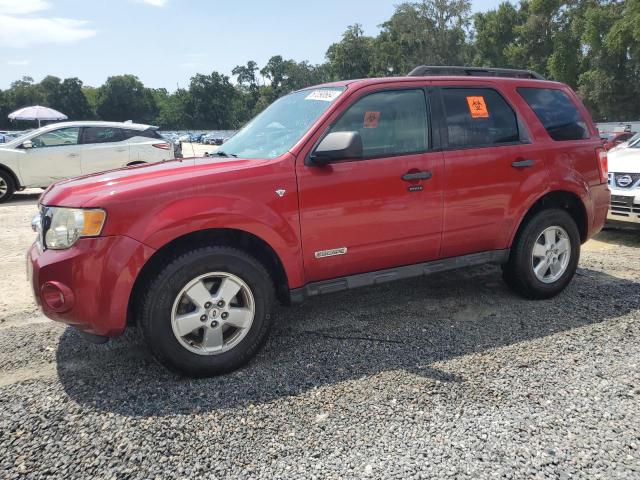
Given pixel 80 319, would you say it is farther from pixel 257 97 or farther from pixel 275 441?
pixel 257 97

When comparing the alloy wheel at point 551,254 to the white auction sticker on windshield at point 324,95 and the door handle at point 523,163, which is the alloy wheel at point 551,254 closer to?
the door handle at point 523,163

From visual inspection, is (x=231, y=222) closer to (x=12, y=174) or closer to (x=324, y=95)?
(x=324, y=95)

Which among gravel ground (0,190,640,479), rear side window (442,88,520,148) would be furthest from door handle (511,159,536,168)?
gravel ground (0,190,640,479)

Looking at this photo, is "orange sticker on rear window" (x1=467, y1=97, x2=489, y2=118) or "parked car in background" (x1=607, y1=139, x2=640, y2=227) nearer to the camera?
"orange sticker on rear window" (x1=467, y1=97, x2=489, y2=118)

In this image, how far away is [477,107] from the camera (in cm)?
418

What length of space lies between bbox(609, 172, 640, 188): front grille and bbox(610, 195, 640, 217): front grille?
0.21 metres

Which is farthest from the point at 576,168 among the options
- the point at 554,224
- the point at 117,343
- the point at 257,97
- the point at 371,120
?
the point at 257,97

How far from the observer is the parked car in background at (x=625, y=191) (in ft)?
21.2

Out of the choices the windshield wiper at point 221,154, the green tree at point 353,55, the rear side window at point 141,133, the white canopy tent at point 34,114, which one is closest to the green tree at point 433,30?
the green tree at point 353,55

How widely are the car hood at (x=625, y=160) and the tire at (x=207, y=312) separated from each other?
565 centimetres

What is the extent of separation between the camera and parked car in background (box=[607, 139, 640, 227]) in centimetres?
646

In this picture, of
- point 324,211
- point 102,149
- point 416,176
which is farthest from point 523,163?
point 102,149

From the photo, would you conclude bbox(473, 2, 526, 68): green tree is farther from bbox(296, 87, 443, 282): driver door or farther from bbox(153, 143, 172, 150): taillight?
bbox(296, 87, 443, 282): driver door

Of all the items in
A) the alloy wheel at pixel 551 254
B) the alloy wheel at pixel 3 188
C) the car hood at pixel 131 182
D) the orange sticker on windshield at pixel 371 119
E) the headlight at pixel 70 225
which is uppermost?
the orange sticker on windshield at pixel 371 119
